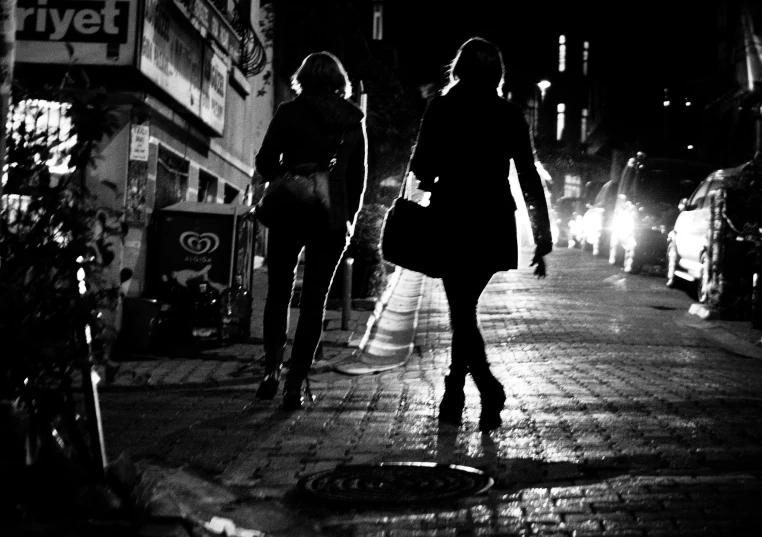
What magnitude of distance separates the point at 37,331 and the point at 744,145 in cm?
3328

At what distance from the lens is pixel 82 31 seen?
11.2 meters

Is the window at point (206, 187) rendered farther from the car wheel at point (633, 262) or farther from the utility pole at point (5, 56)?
the utility pole at point (5, 56)

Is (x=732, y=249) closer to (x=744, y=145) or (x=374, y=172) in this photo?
(x=374, y=172)

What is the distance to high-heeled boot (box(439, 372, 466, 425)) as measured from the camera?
584 centimetres

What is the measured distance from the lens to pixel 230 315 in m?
11.2

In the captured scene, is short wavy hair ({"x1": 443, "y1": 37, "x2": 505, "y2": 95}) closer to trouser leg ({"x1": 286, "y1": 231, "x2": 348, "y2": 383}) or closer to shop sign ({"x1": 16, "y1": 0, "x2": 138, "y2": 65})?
trouser leg ({"x1": 286, "y1": 231, "x2": 348, "y2": 383})

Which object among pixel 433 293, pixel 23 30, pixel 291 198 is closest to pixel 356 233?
pixel 433 293

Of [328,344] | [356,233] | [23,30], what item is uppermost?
[23,30]

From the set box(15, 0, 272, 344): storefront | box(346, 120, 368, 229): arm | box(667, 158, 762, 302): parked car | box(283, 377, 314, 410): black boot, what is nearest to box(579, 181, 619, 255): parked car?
box(667, 158, 762, 302): parked car

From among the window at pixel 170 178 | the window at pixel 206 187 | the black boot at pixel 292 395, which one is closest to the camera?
the black boot at pixel 292 395

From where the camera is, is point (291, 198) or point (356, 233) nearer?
point (291, 198)

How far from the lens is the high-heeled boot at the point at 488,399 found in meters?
5.61

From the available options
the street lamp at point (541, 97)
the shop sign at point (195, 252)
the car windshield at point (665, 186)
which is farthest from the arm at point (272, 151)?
the street lamp at point (541, 97)

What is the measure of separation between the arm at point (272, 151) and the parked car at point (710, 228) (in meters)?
6.34
